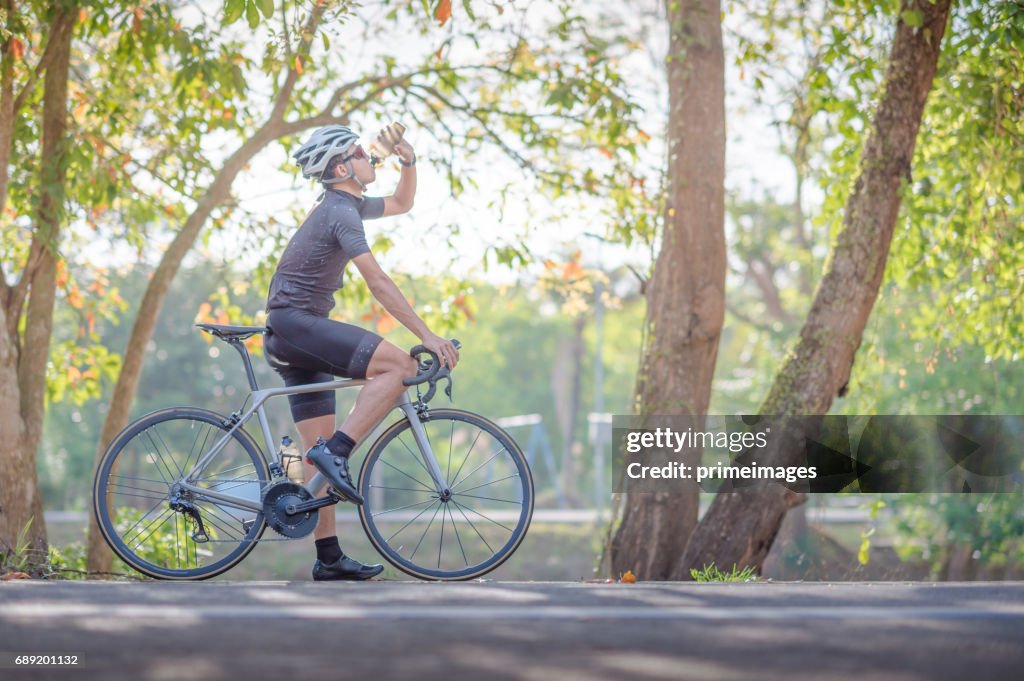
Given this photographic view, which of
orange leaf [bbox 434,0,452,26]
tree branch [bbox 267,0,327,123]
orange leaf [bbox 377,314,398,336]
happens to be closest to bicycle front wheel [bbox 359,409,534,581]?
orange leaf [bbox 434,0,452,26]

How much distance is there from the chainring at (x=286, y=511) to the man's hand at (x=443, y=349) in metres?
0.86

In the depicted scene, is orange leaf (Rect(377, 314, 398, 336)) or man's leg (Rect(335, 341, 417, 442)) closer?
man's leg (Rect(335, 341, 417, 442))

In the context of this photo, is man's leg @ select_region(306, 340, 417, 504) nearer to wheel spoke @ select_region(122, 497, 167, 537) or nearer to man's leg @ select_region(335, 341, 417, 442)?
man's leg @ select_region(335, 341, 417, 442)

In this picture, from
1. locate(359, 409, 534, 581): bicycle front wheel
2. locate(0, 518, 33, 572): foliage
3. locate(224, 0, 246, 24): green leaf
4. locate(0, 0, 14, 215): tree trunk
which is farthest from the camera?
locate(0, 0, 14, 215): tree trunk

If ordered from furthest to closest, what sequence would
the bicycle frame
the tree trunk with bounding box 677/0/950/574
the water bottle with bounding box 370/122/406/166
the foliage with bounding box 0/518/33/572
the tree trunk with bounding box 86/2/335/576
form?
the tree trunk with bounding box 86/2/335/576
the tree trunk with bounding box 677/0/950/574
the foliage with bounding box 0/518/33/572
the water bottle with bounding box 370/122/406/166
the bicycle frame

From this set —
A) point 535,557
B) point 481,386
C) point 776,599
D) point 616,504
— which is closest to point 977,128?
point 616,504

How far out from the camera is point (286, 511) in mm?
5559

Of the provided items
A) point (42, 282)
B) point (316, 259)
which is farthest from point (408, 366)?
point (42, 282)

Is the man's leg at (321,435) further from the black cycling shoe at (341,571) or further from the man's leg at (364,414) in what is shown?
the man's leg at (364,414)

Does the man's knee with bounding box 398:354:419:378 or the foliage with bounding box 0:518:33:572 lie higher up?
the man's knee with bounding box 398:354:419:378

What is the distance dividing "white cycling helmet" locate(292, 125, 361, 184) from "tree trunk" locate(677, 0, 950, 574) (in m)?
3.99

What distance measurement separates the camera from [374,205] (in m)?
5.95

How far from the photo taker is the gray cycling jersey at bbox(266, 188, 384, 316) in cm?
560

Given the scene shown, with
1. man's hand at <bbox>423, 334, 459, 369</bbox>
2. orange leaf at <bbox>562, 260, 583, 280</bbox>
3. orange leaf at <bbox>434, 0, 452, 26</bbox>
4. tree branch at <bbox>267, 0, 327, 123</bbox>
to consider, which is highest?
tree branch at <bbox>267, 0, 327, 123</bbox>
